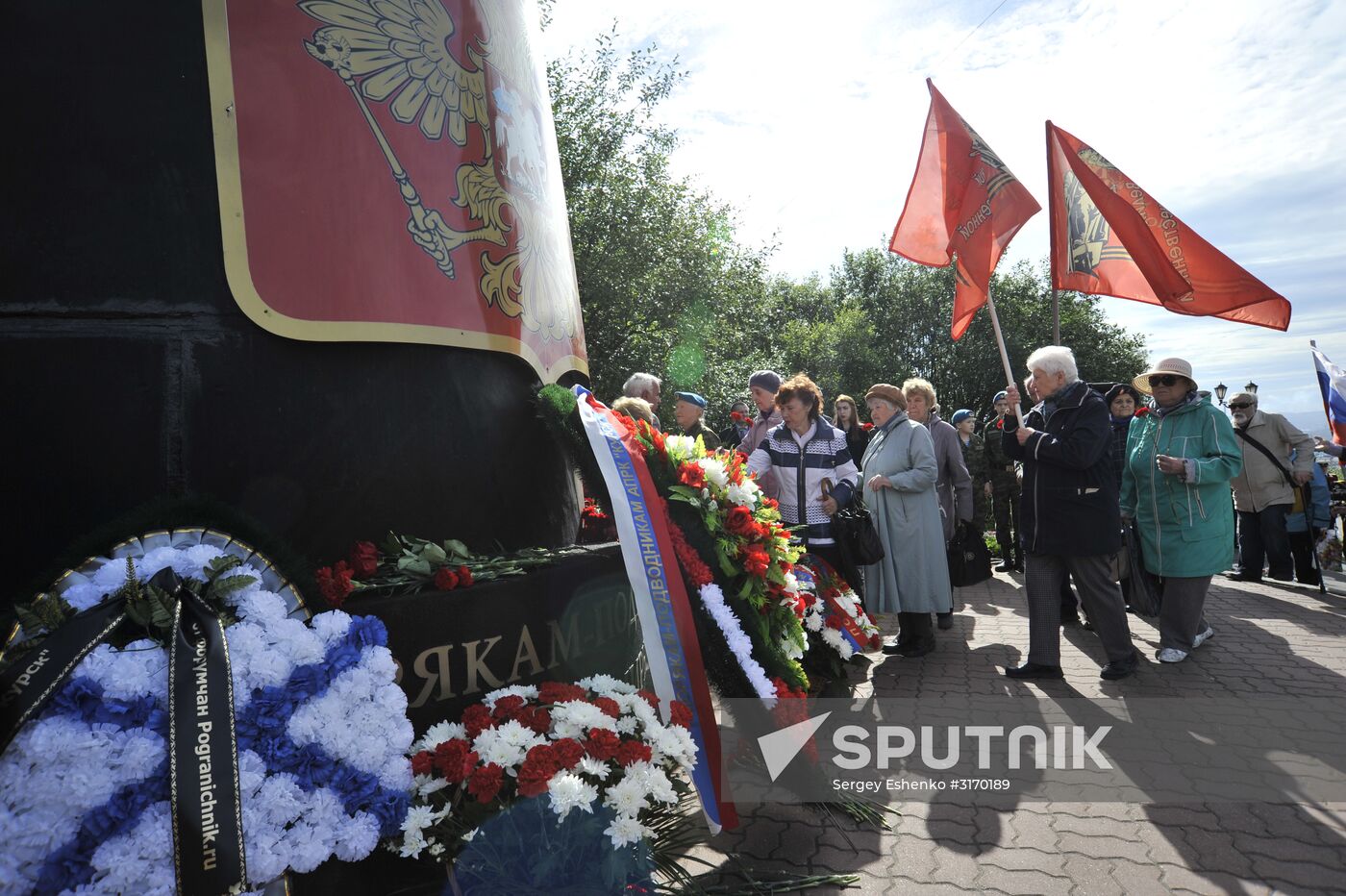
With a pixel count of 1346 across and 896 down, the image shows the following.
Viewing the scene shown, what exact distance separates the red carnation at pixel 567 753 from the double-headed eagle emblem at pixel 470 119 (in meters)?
1.74

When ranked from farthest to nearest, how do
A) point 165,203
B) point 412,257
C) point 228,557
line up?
point 412,257 → point 165,203 → point 228,557

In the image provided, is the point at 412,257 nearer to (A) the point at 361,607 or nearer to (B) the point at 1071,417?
(A) the point at 361,607

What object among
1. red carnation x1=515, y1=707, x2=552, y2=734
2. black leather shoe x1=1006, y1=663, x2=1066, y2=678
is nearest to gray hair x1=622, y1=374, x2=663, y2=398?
black leather shoe x1=1006, y1=663, x2=1066, y2=678

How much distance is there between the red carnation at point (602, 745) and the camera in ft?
8.18

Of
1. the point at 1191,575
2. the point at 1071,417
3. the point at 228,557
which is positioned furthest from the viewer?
the point at 1191,575

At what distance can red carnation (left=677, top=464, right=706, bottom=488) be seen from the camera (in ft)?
12.2

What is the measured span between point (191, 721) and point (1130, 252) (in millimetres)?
6056

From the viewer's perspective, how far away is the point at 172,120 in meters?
2.68

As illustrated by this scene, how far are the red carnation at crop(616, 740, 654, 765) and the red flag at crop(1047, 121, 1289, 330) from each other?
193 inches

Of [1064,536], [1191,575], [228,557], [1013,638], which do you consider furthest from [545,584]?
[1013,638]

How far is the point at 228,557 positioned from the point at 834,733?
3.26 metres

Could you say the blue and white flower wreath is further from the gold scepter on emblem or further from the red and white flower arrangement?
the gold scepter on emblem

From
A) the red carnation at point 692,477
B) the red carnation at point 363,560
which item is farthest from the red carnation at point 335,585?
the red carnation at point 692,477

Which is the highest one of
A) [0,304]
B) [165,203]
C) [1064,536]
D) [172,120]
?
[172,120]
